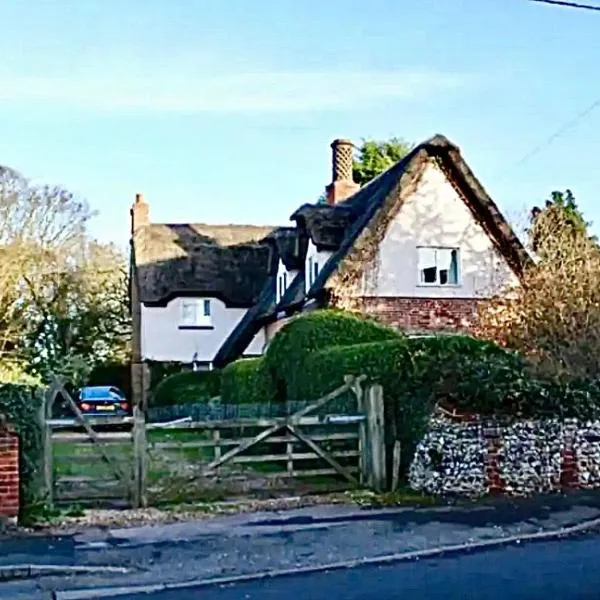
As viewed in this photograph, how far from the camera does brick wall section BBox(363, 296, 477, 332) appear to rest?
2795 centimetres

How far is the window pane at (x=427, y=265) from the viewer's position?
28719mm

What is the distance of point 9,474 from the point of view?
1341 cm

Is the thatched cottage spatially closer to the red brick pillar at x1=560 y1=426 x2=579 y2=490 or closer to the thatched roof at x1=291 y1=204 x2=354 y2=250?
the thatched roof at x1=291 y1=204 x2=354 y2=250

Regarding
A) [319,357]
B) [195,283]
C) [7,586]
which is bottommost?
[7,586]

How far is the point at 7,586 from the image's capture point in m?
10.3

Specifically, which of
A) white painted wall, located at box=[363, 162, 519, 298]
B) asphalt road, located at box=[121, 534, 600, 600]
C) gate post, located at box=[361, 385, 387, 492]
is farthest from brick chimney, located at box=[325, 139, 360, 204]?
asphalt road, located at box=[121, 534, 600, 600]

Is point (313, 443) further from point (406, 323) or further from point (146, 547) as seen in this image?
point (406, 323)

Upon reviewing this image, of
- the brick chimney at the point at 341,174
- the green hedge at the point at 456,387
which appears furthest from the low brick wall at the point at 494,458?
the brick chimney at the point at 341,174

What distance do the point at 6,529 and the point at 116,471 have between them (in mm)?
2057

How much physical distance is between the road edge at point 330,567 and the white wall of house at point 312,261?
658 inches

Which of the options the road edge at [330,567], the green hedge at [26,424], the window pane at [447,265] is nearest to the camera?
the road edge at [330,567]

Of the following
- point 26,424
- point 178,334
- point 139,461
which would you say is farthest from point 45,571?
point 178,334

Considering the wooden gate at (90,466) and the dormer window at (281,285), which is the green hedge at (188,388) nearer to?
the dormer window at (281,285)

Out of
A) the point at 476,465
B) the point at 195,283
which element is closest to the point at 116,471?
the point at 476,465
